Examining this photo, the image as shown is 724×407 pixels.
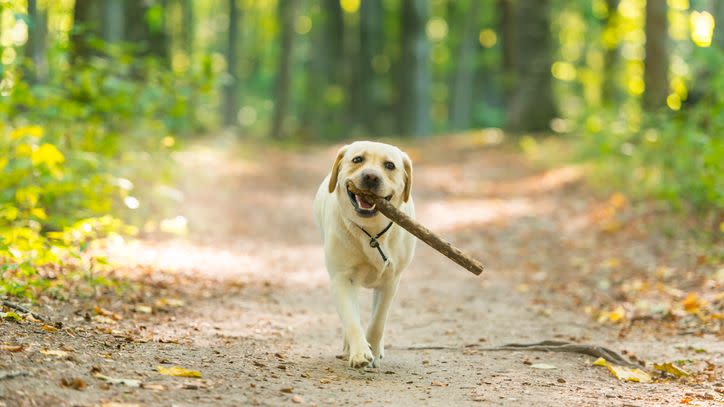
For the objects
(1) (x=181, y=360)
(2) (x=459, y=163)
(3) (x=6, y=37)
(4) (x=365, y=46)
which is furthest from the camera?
(4) (x=365, y=46)

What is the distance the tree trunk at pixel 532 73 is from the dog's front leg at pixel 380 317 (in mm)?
17187

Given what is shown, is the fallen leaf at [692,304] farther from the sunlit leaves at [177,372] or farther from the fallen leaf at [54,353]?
the fallen leaf at [54,353]

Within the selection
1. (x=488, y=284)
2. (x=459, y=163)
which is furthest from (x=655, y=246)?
(x=459, y=163)

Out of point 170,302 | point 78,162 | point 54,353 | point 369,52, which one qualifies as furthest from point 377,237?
point 369,52

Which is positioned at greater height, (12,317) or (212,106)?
(212,106)

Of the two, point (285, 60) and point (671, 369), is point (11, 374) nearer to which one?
point (671, 369)

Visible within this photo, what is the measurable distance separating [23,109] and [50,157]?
→ 3617mm

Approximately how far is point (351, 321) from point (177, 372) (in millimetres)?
1230

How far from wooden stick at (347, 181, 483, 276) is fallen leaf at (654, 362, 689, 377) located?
1680 millimetres

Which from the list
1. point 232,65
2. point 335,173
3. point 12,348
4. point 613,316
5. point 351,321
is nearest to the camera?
point 12,348

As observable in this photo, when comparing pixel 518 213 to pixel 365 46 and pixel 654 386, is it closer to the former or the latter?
pixel 654 386

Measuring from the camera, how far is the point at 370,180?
17.0ft

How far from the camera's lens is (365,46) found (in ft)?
117

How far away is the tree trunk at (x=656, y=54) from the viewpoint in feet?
48.0
